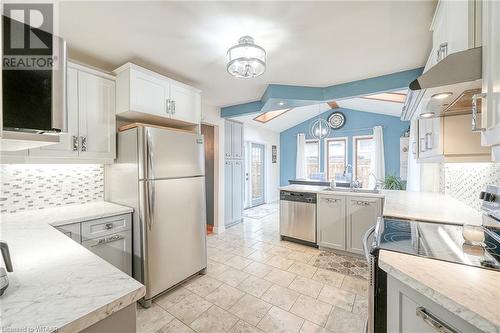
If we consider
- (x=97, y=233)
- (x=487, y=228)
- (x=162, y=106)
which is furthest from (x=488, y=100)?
(x=97, y=233)

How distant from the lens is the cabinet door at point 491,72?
0.76 metres

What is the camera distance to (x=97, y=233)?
1.77m

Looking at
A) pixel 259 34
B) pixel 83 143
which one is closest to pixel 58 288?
pixel 83 143

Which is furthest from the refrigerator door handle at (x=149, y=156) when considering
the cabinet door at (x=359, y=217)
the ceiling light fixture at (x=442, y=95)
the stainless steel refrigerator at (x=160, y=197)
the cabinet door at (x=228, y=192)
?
the cabinet door at (x=359, y=217)

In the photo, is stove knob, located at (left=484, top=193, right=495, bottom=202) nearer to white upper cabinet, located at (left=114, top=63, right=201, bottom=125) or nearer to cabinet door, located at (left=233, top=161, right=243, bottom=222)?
white upper cabinet, located at (left=114, top=63, right=201, bottom=125)

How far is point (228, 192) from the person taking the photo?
14.1 feet

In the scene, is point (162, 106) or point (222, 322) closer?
point (222, 322)

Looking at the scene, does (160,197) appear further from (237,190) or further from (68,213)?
(237,190)

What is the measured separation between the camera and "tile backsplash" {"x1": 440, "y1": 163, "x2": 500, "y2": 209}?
64.1 inches

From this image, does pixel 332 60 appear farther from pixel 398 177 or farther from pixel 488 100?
pixel 398 177

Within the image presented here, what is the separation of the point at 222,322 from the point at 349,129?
6.26m

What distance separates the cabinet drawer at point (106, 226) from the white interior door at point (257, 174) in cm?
455

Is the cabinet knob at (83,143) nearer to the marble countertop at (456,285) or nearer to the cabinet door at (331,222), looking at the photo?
the marble countertop at (456,285)

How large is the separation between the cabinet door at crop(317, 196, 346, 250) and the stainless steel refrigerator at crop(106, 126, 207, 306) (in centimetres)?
179
